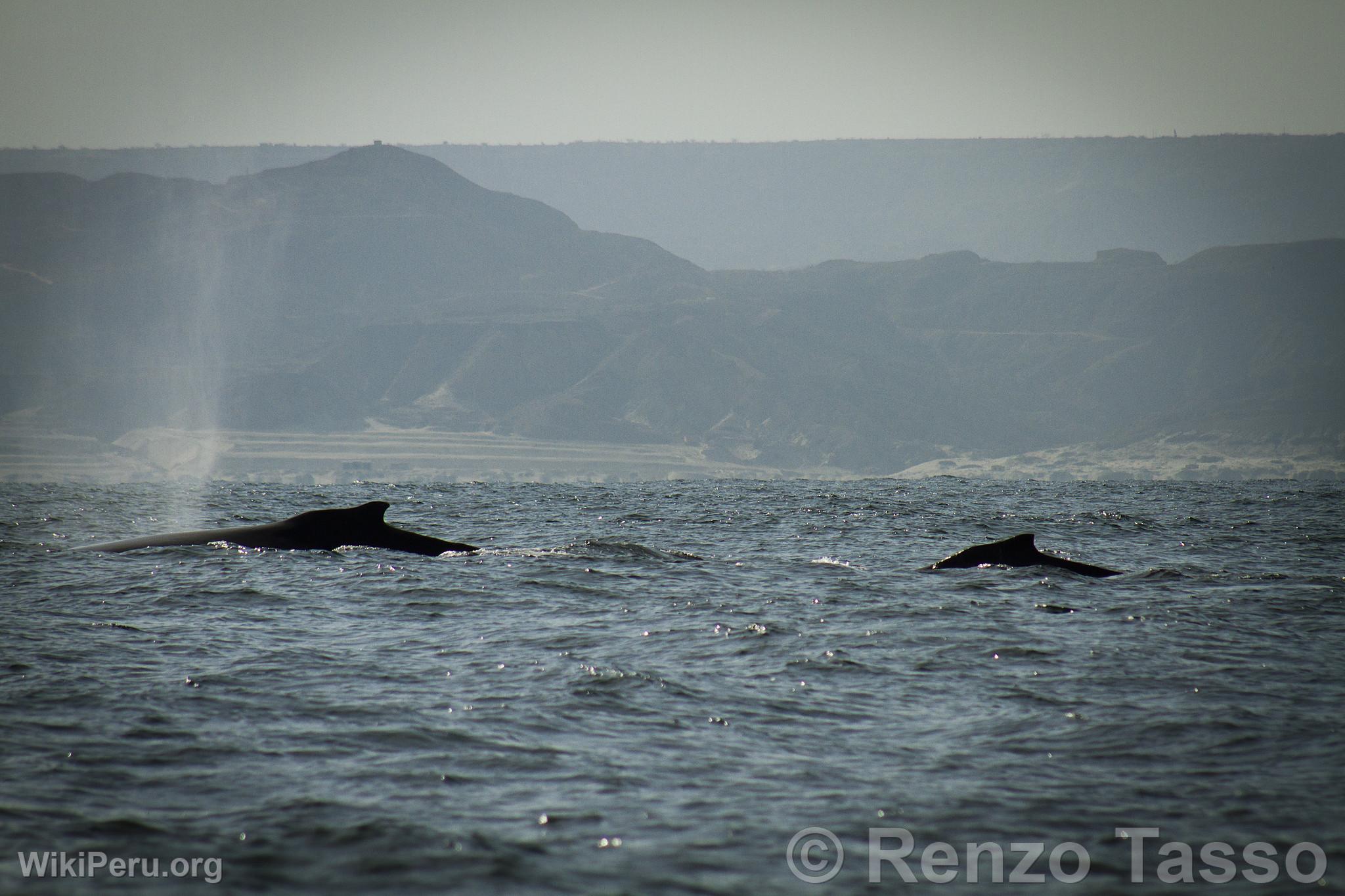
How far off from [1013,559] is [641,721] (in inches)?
538

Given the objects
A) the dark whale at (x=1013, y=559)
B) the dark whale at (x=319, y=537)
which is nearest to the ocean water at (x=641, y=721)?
the dark whale at (x=319, y=537)

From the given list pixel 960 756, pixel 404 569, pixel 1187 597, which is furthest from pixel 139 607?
pixel 1187 597

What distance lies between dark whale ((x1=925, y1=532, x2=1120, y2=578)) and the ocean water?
1.03 metres

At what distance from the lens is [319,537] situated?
2378 cm

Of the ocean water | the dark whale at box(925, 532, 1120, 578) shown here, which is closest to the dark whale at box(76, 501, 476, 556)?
the ocean water

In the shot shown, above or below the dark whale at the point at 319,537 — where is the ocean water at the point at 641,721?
below

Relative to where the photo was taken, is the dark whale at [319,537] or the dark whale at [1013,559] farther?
the dark whale at [319,537]

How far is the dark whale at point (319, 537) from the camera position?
23.6 m

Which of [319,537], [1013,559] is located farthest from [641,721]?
[319,537]

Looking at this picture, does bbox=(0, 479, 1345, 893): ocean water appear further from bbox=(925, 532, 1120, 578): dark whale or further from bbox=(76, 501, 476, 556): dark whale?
bbox=(925, 532, 1120, 578): dark whale

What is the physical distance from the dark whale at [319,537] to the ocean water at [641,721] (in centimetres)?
54

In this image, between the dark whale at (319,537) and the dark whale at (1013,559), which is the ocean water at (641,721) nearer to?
the dark whale at (319,537)

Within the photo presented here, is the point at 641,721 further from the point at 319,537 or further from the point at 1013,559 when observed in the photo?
the point at 319,537

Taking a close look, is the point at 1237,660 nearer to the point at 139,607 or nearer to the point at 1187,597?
the point at 1187,597
